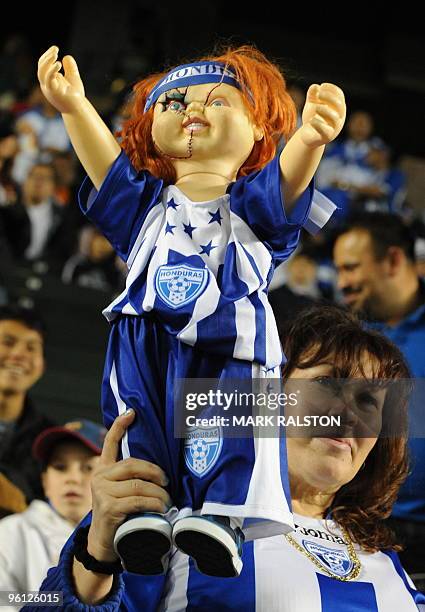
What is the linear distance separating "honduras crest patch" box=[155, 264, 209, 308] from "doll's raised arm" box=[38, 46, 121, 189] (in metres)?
0.21

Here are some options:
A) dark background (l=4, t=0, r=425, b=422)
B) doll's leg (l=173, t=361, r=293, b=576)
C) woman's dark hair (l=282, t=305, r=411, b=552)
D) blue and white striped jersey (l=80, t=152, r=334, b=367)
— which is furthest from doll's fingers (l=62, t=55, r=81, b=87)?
dark background (l=4, t=0, r=425, b=422)

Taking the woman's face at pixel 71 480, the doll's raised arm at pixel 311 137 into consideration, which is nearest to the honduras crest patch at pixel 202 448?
the doll's raised arm at pixel 311 137

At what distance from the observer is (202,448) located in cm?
149

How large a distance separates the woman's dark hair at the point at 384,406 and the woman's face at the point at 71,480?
79 cm

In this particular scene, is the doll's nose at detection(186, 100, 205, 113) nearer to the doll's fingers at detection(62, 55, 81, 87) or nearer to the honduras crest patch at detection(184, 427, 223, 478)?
the doll's fingers at detection(62, 55, 81, 87)

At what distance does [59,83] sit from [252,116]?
0.30 m

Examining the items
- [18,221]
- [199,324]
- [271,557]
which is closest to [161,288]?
[199,324]

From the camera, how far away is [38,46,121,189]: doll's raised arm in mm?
1638

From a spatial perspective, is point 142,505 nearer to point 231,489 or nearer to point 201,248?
point 231,489

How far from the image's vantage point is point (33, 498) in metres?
2.64

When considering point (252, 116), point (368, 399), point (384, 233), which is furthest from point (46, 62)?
point (384, 233)

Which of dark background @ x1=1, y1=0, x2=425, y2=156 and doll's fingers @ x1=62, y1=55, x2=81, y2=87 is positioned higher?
dark background @ x1=1, y1=0, x2=425, y2=156

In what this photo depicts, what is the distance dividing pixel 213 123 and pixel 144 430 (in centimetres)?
47

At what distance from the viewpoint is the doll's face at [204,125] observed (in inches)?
64.6
